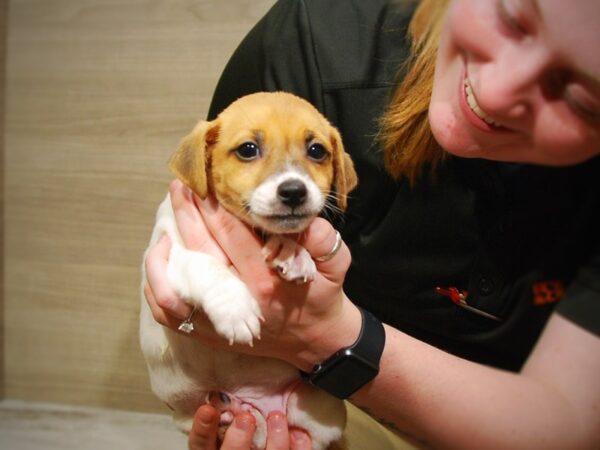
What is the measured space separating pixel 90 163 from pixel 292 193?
1317 millimetres

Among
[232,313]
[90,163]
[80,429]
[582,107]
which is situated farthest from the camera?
[80,429]

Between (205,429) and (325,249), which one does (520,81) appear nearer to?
(325,249)

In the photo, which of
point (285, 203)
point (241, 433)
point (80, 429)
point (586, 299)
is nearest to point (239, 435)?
point (241, 433)

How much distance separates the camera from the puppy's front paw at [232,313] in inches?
41.6

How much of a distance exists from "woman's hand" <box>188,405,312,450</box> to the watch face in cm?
19

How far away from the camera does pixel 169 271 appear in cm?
119

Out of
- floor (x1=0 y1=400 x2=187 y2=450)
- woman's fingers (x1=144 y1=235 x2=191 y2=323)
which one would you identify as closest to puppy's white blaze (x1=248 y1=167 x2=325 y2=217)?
woman's fingers (x1=144 y1=235 x2=191 y2=323)

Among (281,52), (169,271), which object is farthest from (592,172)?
(169,271)

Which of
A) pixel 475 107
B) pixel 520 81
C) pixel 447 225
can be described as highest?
pixel 520 81

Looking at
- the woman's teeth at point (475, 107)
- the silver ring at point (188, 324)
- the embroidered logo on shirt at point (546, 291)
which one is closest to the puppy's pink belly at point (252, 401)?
the silver ring at point (188, 324)

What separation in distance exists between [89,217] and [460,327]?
153 cm

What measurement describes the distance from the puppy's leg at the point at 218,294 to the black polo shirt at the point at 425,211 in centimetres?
49

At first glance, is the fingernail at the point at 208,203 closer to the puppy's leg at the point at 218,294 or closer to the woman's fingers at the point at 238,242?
the woman's fingers at the point at 238,242

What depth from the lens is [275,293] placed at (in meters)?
1.14
